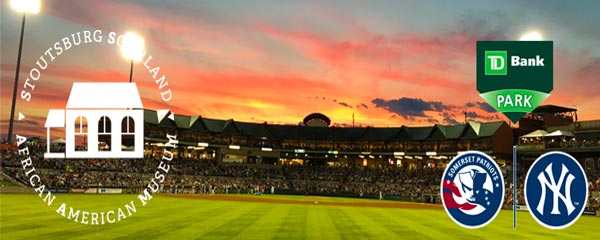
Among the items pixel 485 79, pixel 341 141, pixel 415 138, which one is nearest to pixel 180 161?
pixel 341 141

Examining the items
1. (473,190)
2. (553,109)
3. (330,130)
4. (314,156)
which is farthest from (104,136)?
(314,156)

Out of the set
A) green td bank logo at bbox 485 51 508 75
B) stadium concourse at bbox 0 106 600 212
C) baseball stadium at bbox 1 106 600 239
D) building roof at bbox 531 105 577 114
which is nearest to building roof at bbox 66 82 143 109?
baseball stadium at bbox 1 106 600 239

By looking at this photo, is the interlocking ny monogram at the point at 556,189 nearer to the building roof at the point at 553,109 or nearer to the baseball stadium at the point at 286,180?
the baseball stadium at the point at 286,180

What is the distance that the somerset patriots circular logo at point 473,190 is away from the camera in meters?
6.87

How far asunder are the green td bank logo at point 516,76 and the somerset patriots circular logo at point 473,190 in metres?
1.05

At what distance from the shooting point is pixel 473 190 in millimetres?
6949

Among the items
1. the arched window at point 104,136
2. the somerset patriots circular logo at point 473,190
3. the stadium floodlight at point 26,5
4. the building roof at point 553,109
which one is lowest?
the somerset patriots circular logo at point 473,190

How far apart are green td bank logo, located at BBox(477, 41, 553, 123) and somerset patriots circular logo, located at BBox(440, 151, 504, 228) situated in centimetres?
105

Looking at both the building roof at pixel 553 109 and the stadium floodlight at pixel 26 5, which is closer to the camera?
the stadium floodlight at pixel 26 5

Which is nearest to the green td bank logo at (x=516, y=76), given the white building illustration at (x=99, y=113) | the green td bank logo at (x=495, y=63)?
the green td bank logo at (x=495, y=63)

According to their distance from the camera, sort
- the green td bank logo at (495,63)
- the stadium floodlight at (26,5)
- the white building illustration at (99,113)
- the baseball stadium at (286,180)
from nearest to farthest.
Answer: the green td bank logo at (495,63), the white building illustration at (99,113), the stadium floodlight at (26,5), the baseball stadium at (286,180)

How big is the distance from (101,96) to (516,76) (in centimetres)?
1047

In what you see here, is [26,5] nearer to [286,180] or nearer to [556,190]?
[556,190]

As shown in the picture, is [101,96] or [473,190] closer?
[473,190]
